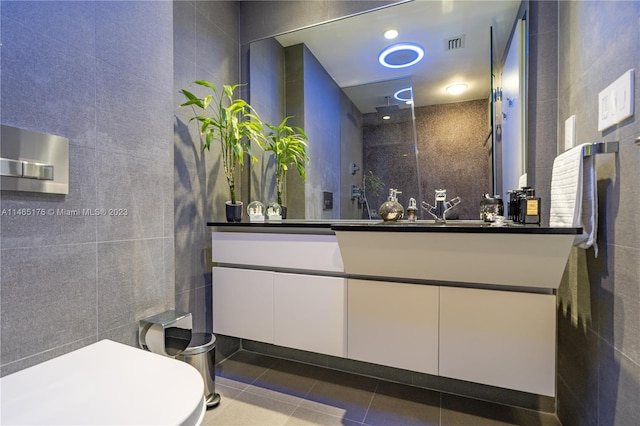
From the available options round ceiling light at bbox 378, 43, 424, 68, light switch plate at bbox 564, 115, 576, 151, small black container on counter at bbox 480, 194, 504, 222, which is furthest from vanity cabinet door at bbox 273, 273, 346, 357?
round ceiling light at bbox 378, 43, 424, 68

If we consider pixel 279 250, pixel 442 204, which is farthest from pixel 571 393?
pixel 279 250

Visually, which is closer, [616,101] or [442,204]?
[616,101]

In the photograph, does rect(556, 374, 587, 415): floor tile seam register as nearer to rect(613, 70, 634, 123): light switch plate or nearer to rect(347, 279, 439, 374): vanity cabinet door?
rect(347, 279, 439, 374): vanity cabinet door

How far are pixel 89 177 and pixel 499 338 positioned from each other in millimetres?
1575

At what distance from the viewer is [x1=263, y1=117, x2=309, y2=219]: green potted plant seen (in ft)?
6.31

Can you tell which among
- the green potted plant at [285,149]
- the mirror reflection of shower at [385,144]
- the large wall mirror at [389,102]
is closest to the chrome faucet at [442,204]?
the large wall mirror at [389,102]

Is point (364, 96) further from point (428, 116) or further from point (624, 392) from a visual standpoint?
point (624, 392)

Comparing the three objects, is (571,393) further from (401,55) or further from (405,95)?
(401,55)

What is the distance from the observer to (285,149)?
6.31 feet

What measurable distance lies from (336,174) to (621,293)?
1.36 m

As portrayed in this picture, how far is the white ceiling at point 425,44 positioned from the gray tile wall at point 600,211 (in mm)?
216

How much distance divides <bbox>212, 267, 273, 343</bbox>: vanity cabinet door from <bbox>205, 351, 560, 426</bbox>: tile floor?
0.92 feet

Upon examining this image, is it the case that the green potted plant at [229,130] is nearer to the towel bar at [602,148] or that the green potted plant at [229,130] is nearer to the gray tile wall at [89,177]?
the gray tile wall at [89,177]

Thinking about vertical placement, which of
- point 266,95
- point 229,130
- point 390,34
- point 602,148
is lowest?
point 602,148
